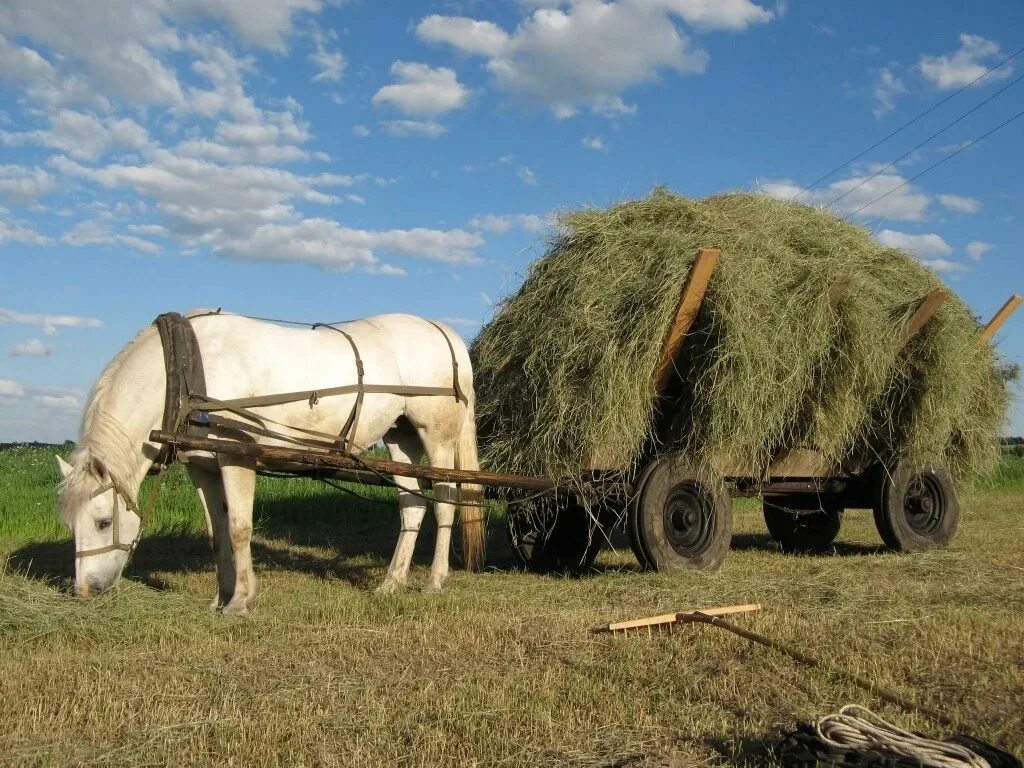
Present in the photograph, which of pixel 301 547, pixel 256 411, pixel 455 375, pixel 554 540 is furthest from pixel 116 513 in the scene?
pixel 301 547

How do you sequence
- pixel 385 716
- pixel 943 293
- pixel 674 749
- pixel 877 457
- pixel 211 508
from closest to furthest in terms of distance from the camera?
pixel 674 749, pixel 385 716, pixel 211 508, pixel 943 293, pixel 877 457

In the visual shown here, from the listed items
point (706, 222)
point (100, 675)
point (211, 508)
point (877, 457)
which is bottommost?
point (100, 675)

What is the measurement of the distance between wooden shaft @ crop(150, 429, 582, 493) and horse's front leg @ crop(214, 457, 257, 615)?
5.3 inches

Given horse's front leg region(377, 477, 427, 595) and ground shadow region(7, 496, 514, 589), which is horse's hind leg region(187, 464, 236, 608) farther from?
horse's front leg region(377, 477, 427, 595)

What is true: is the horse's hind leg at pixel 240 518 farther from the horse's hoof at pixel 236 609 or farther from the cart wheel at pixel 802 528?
the cart wheel at pixel 802 528

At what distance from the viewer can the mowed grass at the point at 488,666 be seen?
Answer: 3.11 m

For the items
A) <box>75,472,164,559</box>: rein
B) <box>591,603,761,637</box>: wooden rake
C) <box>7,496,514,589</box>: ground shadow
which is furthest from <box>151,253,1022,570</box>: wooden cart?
<box>591,603,761,637</box>: wooden rake

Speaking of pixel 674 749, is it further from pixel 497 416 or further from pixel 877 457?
pixel 877 457

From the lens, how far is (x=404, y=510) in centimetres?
661

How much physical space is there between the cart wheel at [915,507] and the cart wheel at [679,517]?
5.43 ft

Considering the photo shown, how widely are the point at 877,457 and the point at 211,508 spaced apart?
521 cm

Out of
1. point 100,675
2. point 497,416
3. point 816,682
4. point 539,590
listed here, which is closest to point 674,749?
point 816,682

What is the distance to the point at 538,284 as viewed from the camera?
262 inches

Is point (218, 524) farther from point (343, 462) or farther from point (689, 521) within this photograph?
point (689, 521)
